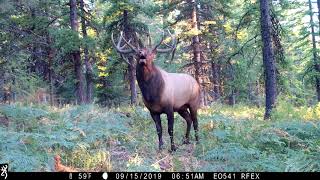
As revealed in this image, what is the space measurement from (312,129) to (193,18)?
48.2 feet

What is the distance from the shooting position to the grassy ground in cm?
682

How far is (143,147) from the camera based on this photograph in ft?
29.8

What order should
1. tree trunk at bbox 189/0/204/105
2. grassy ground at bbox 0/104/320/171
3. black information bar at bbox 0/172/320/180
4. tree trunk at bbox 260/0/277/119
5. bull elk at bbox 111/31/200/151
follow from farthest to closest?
tree trunk at bbox 189/0/204/105 < tree trunk at bbox 260/0/277/119 < bull elk at bbox 111/31/200/151 < grassy ground at bbox 0/104/320/171 < black information bar at bbox 0/172/320/180

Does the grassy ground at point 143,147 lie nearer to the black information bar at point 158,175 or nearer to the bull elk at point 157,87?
the black information bar at point 158,175

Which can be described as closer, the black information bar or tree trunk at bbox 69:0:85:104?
the black information bar

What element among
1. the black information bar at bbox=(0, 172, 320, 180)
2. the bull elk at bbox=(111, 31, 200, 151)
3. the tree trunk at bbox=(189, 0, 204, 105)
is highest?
the tree trunk at bbox=(189, 0, 204, 105)

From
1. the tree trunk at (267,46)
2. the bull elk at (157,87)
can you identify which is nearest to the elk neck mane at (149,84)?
the bull elk at (157,87)

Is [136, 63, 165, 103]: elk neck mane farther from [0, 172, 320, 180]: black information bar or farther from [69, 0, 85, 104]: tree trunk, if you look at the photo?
[69, 0, 85, 104]: tree trunk

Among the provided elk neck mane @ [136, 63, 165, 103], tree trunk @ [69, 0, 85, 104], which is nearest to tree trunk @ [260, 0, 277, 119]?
elk neck mane @ [136, 63, 165, 103]

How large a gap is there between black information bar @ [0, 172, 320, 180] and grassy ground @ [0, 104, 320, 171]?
169mm

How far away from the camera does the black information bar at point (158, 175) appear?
6055mm

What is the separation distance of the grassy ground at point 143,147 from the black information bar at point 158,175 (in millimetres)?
169

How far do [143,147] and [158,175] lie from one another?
280 cm

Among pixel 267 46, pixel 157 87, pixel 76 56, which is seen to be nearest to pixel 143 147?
pixel 157 87
